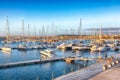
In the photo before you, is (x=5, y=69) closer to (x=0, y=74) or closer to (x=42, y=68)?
(x=0, y=74)

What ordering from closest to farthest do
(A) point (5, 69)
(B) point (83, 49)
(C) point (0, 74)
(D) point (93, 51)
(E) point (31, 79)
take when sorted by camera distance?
(E) point (31, 79), (C) point (0, 74), (A) point (5, 69), (D) point (93, 51), (B) point (83, 49)

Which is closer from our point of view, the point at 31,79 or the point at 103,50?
the point at 31,79

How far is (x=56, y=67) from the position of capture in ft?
159

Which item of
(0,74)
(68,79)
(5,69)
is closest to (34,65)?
(5,69)

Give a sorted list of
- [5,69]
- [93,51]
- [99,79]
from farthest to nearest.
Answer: [93,51]
[5,69]
[99,79]

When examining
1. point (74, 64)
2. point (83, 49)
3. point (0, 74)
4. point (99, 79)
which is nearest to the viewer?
point (99, 79)

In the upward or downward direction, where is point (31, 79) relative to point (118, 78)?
downward

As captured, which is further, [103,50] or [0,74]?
[103,50]

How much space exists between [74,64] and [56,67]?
5.32 meters

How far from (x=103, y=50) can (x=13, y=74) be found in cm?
5149

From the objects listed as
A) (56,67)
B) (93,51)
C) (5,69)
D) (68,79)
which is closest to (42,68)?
(56,67)

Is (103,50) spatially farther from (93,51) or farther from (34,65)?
(34,65)

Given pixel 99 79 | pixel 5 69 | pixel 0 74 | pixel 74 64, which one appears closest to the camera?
pixel 99 79

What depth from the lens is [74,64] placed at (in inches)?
2042
